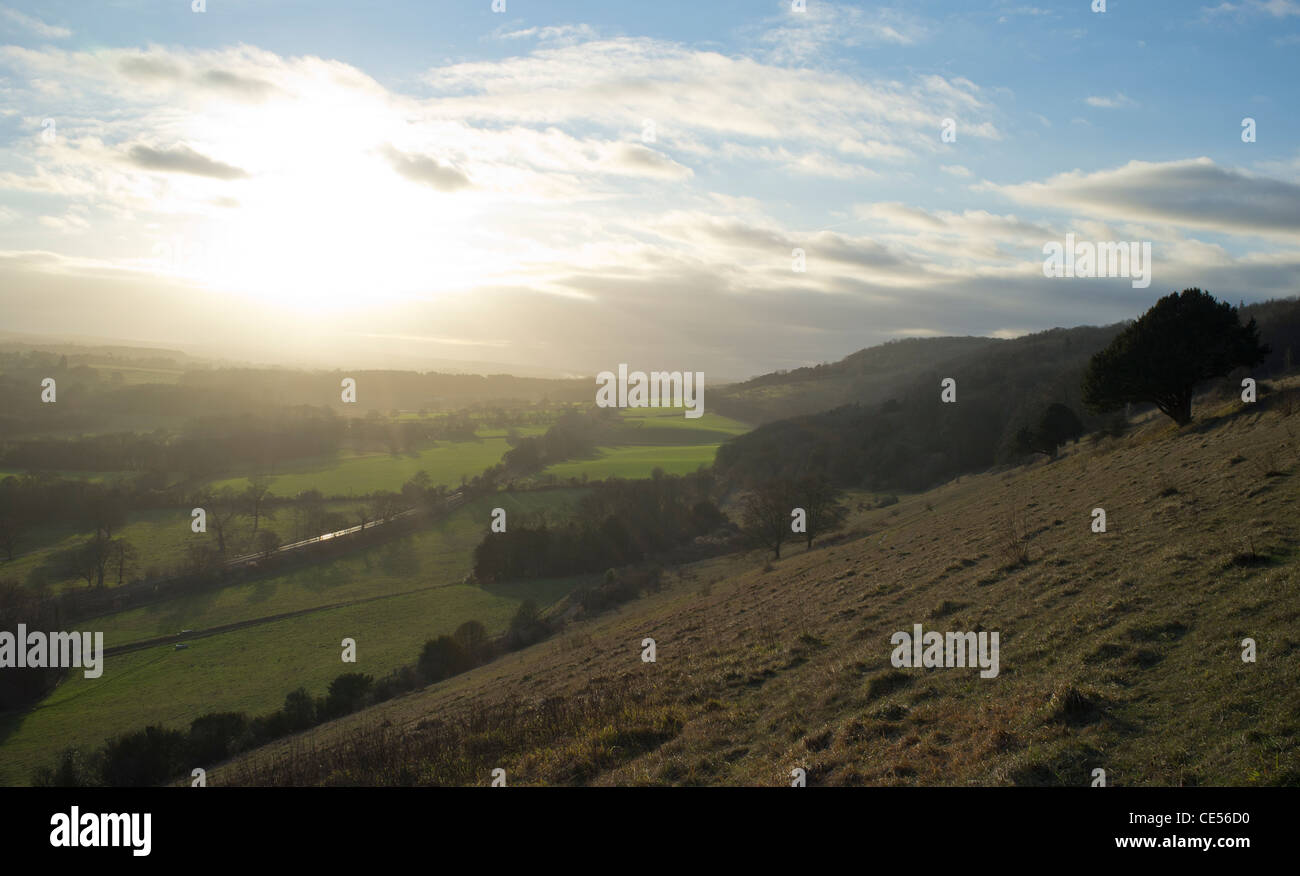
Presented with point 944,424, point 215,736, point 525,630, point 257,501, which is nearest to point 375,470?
point 257,501

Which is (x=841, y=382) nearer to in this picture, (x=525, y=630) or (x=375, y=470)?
(x=375, y=470)

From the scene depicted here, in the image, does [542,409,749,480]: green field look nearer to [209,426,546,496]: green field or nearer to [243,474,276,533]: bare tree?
[209,426,546,496]: green field

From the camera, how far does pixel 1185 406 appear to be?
97.7 feet

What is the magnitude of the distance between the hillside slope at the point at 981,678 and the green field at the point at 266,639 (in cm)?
1063

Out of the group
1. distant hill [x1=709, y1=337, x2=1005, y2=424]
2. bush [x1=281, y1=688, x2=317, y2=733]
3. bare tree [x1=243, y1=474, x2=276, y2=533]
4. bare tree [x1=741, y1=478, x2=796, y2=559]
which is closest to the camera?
bush [x1=281, y1=688, x2=317, y2=733]

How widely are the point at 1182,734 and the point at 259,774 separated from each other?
18.5 metres

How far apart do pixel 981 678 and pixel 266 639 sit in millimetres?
40607

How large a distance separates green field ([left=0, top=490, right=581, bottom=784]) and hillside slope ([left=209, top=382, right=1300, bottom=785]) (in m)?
10.6

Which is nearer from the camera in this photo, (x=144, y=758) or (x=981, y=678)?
(x=981, y=678)

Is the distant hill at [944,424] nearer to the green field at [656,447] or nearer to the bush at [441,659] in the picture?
the green field at [656,447]

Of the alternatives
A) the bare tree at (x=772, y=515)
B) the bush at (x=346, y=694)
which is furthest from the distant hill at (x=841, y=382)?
the bush at (x=346, y=694)

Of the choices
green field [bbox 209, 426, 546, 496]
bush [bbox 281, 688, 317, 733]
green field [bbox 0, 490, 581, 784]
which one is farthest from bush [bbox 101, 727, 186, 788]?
green field [bbox 209, 426, 546, 496]

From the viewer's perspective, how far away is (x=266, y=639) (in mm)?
39375

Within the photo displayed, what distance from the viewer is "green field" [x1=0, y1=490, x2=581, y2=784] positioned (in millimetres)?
29531
